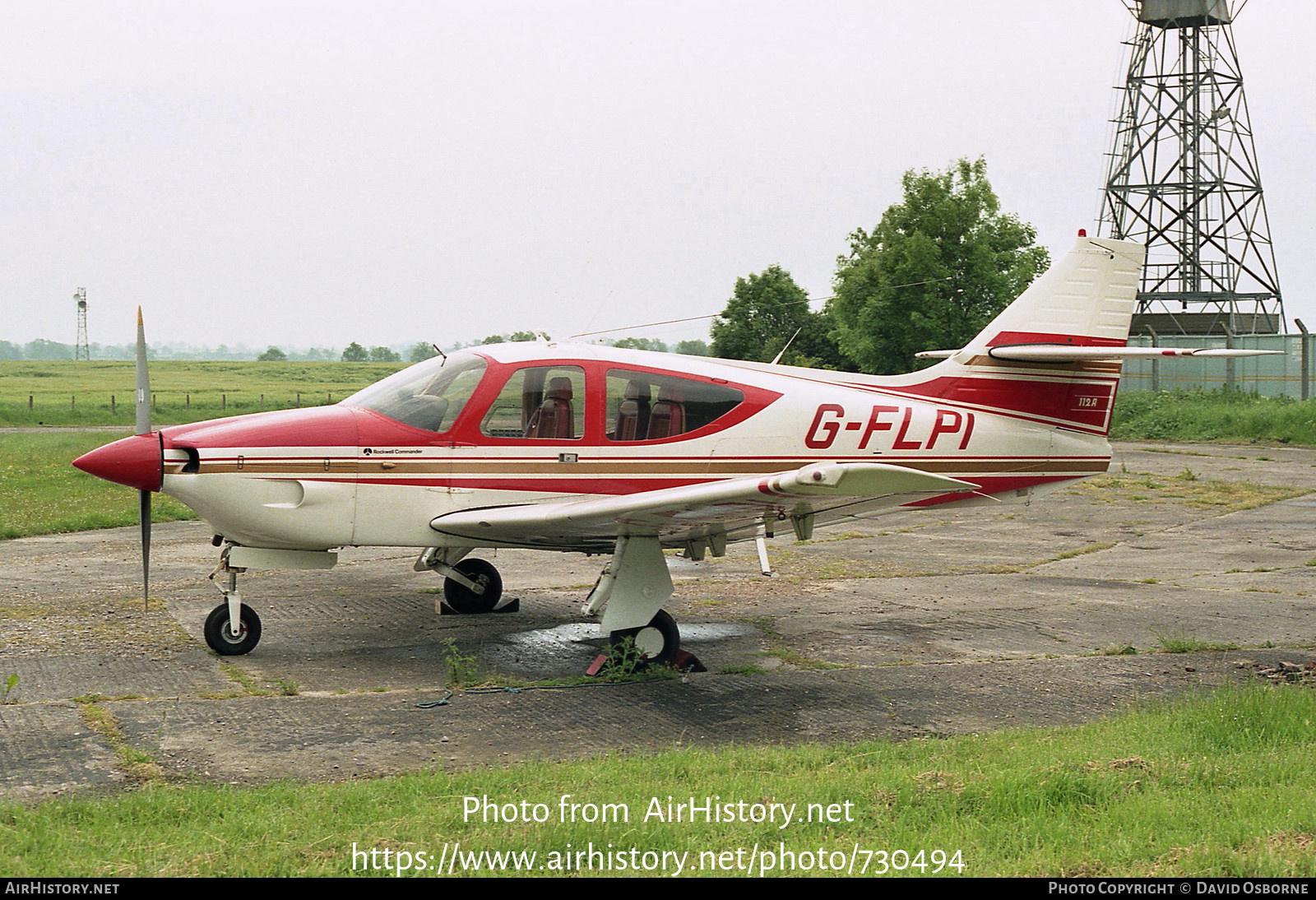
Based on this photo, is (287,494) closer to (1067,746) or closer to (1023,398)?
(1067,746)

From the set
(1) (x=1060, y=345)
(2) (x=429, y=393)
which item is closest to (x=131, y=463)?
(2) (x=429, y=393)

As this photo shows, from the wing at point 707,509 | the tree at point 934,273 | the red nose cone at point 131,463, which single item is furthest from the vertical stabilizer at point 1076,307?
the tree at point 934,273

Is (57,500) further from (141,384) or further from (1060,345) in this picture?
(1060,345)

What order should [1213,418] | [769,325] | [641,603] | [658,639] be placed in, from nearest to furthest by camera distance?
[641,603], [658,639], [1213,418], [769,325]

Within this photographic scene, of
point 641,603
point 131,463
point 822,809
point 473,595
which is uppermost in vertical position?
point 131,463

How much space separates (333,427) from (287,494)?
A: 56 cm

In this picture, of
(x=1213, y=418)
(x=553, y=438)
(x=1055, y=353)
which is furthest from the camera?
(x=1213, y=418)

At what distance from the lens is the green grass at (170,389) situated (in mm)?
44438

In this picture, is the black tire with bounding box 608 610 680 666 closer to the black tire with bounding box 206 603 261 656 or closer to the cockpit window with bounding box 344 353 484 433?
the cockpit window with bounding box 344 353 484 433

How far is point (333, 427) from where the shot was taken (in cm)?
790

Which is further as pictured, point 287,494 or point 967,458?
Answer: point 967,458

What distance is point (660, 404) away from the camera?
8.42m

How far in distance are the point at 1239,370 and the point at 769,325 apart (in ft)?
68.7

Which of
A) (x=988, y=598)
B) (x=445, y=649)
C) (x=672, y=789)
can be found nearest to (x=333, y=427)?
(x=445, y=649)
